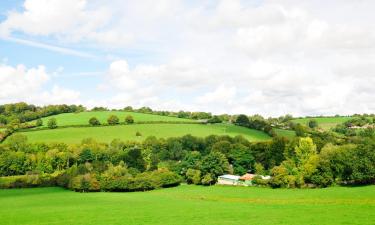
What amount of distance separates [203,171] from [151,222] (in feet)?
202

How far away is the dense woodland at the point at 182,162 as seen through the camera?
8500cm

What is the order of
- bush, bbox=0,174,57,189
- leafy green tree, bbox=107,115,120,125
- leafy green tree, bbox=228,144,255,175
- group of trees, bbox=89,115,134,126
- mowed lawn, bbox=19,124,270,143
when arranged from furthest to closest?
leafy green tree, bbox=107,115,120,125 < group of trees, bbox=89,115,134,126 < mowed lawn, bbox=19,124,270,143 < leafy green tree, bbox=228,144,255,175 < bush, bbox=0,174,57,189

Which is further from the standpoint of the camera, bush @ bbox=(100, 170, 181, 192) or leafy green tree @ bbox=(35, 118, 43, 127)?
leafy green tree @ bbox=(35, 118, 43, 127)

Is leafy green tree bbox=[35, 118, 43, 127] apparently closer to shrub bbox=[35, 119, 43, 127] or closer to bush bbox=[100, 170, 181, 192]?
shrub bbox=[35, 119, 43, 127]

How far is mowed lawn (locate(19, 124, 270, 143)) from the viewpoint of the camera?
15245 cm

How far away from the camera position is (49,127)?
16125cm

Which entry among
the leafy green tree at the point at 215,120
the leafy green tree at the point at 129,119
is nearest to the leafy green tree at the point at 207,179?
the leafy green tree at the point at 129,119

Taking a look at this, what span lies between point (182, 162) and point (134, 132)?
49.2 m

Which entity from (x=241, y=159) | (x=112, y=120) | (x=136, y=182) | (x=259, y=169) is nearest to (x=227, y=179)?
(x=259, y=169)

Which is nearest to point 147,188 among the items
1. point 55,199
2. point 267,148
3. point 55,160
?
point 55,199

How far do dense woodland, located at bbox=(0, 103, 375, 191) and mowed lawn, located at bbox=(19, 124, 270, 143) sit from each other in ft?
22.8

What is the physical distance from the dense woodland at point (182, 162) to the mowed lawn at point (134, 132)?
6.95 metres

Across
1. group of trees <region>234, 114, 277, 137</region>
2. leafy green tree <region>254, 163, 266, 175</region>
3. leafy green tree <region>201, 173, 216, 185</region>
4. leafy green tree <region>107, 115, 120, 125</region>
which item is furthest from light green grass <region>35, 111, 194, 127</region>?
leafy green tree <region>201, 173, 216, 185</region>

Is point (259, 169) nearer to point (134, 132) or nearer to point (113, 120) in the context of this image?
point (134, 132)
